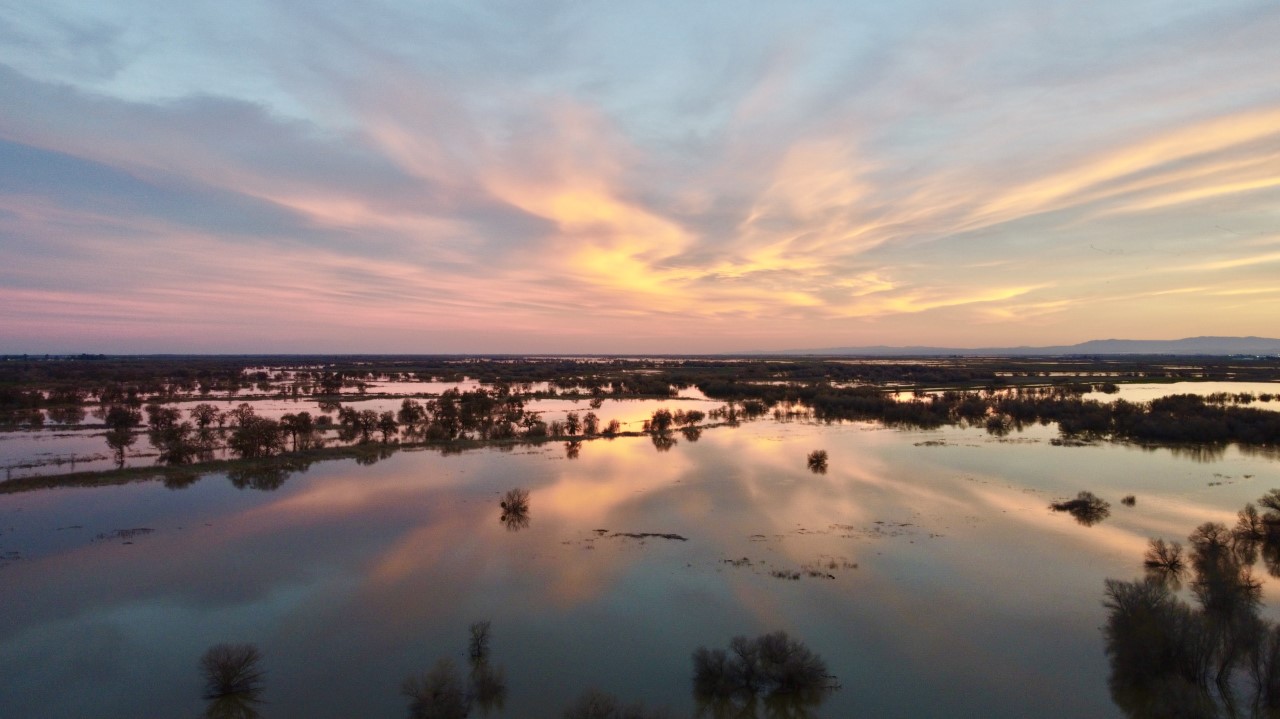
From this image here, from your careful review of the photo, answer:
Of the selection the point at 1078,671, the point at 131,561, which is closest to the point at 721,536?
the point at 1078,671

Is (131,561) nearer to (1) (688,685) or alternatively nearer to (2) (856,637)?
(1) (688,685)

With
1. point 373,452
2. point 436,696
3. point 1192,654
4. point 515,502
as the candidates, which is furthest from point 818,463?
point 436,696

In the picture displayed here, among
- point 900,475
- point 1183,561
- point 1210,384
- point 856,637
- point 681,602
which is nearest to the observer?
point 856,637

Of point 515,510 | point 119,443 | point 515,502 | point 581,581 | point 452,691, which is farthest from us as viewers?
point 119,443

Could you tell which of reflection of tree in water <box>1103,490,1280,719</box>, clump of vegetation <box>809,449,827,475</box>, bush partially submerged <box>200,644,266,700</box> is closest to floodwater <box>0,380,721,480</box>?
clump of vegetation <box>809,449,827,475</box>

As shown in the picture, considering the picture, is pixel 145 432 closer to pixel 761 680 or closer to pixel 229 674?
pixel 229 674

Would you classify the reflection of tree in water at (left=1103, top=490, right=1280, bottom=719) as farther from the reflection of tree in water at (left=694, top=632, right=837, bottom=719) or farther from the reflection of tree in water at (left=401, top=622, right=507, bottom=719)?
the reflection of tree in water at (left=401, top=622, right=507, bottom=719)

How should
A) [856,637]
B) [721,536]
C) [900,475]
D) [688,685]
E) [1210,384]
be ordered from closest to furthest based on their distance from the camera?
[688,685], [856,637], [721,536], [900,475], [1210,384]
